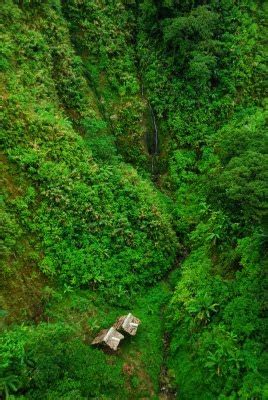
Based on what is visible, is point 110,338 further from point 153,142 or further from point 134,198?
point 153,142

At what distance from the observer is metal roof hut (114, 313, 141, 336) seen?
→ 23.4m

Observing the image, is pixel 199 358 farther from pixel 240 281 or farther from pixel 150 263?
pixel 150 263

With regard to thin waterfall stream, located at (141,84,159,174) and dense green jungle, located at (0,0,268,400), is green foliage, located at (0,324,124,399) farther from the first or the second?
thin waterfall stream, located at (141,84,159,174)

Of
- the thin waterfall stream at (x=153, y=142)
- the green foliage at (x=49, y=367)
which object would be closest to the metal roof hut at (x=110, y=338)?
→ the green foliage at (x=49, y=367)

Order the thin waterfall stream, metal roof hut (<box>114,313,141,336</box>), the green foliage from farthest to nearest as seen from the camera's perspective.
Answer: the thin waterfall stream
metal roof hut (<box>114,313,141,336</box>)
the green foliage

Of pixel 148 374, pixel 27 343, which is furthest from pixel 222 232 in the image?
pixel 27 343

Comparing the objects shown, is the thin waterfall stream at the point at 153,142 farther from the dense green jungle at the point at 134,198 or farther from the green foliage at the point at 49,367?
the green foliage at the point at 49,367

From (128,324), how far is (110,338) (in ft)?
4.97

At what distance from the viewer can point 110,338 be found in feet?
74.1

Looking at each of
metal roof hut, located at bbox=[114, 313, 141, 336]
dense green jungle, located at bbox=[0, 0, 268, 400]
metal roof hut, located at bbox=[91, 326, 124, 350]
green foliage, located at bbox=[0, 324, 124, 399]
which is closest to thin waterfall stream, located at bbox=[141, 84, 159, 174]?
dense green jungle, located at bbox=[0, 0, 268, 400]

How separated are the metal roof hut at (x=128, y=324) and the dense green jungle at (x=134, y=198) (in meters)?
0.77

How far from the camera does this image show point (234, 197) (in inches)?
819

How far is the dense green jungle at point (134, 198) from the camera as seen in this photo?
21.3 metres

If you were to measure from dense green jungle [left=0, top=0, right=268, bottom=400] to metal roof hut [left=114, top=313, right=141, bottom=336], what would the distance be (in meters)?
0.77
